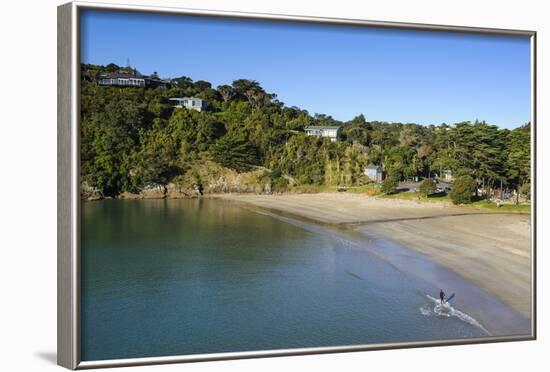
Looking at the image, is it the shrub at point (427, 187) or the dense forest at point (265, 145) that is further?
the shrub at point (427, 187)

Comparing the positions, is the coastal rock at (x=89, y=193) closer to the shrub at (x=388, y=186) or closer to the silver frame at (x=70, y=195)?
the silver frame at (x=70, y=195)

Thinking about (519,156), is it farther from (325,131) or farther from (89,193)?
(89,193)

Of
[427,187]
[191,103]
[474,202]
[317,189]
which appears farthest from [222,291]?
[474,202]

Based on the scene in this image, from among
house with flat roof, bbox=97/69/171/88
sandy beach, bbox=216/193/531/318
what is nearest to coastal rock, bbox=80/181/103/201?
house with flat roof, bbox=97/69/171/88

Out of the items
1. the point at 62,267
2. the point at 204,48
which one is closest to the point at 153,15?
the point at 204,48

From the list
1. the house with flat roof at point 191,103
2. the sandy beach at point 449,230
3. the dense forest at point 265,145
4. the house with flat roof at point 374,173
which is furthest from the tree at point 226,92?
the house with flat roof at point 374,173

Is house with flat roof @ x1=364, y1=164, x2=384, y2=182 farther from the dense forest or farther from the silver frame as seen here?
the silver frame
